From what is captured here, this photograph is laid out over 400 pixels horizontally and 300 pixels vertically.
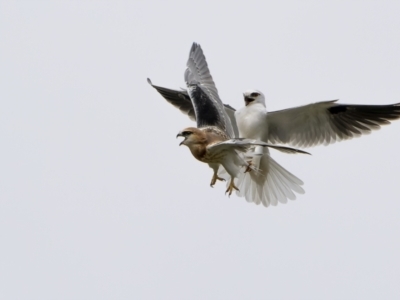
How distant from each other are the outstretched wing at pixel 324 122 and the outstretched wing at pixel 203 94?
757mm

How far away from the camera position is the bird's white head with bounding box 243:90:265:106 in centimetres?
861

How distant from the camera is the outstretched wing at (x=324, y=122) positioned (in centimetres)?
859

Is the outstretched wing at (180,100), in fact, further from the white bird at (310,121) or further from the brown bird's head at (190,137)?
the brown bird's head at (190,137)

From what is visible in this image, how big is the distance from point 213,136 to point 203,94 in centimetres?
92

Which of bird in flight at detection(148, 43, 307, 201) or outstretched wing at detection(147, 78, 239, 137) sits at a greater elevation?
outstretched wing at detection(147, 78, 239, 137)

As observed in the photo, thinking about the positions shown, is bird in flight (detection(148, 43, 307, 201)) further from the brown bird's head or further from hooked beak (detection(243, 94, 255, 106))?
hooked beak (detection(243, 94, 255, 106))

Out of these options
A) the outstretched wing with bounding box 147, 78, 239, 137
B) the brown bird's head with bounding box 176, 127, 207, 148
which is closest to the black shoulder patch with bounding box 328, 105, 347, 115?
the outstretched wing with bounding box 147, 78, 239, 137

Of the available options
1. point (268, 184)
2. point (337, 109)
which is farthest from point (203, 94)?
point (337, 109)

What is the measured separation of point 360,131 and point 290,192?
827 millimetres

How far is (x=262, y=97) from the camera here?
8680mm

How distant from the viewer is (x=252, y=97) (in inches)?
339

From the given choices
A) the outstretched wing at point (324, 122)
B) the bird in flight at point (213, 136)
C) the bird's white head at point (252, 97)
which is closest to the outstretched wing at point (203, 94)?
the bird in flight at point (213, 136)

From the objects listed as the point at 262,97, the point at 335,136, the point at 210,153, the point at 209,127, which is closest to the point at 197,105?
the point at 209,127

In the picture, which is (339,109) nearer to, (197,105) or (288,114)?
(288,114)
